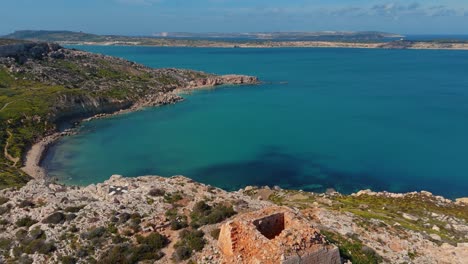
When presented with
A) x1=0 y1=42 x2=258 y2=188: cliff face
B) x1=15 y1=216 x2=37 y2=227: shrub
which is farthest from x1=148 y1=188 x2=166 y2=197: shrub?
x1=0 y1=42 x2=258 y2=188: cliff face

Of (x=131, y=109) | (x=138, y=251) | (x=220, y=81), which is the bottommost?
(x=131, y=109)

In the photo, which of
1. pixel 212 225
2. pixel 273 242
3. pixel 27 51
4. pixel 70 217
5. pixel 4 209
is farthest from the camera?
pixel 27 51

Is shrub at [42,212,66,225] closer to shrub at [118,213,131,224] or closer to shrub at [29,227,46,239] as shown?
shrub at [29,227,46,239]

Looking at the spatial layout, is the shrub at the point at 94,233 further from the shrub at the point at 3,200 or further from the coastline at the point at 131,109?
the coastline at the point at 131,109

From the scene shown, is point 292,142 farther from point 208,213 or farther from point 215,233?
point 215,233

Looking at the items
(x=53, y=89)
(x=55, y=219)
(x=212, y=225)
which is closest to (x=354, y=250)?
(x=212, y=225)

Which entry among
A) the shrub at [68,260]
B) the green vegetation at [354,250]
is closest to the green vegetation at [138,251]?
the shrub at [68,260]
